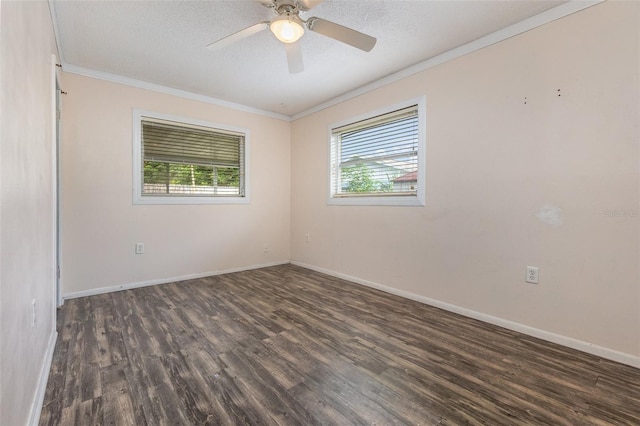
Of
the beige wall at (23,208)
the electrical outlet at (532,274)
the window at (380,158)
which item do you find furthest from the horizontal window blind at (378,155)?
the beige wall at (23,208)

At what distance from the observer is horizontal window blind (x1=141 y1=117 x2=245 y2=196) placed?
11.6 ft

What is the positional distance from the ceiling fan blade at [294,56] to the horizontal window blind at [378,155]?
1.40 metres

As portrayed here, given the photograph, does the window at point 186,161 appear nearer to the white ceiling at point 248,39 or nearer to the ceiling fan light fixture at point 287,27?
the white ceiling at point 248,39

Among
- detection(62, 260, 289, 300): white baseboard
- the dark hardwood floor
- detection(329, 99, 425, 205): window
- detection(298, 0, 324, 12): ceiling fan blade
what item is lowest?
the dark hardwood floor

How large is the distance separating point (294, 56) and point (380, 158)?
5.44ft

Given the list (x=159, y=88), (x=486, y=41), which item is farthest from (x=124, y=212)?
(x=486, y=41)

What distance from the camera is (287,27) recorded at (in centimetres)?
192

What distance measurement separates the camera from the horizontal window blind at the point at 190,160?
3551 millimetres

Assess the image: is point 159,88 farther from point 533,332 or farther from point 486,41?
point 533,332

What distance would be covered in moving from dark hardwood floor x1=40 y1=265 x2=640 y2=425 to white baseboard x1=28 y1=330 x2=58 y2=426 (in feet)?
0.12

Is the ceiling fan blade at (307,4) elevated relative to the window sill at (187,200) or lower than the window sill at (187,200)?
elevated

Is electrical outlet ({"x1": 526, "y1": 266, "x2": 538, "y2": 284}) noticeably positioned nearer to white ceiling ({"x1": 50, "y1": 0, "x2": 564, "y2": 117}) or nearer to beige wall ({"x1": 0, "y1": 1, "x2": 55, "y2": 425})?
white ceiling ({"x1": 50, "y1": 0, "x2": 564, "y2": 117})

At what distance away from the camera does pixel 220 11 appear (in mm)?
2162

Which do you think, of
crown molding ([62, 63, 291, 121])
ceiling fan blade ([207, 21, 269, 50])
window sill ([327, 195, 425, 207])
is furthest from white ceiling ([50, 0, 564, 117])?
window sill ([327, 195, 425, 207])
